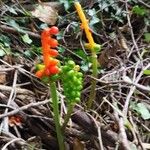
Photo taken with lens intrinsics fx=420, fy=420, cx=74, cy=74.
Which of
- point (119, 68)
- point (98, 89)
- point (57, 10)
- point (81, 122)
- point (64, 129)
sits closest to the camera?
point (64, 129)

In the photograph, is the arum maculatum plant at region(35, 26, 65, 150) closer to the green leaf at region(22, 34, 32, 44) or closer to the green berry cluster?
the green berry cluster

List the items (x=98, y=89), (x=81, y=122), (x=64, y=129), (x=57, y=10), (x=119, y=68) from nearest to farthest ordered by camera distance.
A: (x=64, y=129) → (x=81, y=122) → (x=98, y=89) → (x=119, y=68) → (x=57, y=10)

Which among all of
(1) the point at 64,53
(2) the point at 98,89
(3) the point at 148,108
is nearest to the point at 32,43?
(1) the point at 64,53

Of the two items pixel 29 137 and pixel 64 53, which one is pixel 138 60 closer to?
pixel 64 53

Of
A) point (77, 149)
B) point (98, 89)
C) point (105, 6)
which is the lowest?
point (77, 149)

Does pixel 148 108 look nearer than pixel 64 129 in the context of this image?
No

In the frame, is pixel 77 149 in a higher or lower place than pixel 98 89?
lower

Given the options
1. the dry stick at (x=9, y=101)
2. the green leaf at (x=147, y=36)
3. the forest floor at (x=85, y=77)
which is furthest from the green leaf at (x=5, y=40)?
the green leaf at (x=147, y=36)

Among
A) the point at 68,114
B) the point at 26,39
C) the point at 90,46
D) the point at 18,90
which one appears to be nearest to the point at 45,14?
the point at 26,39
